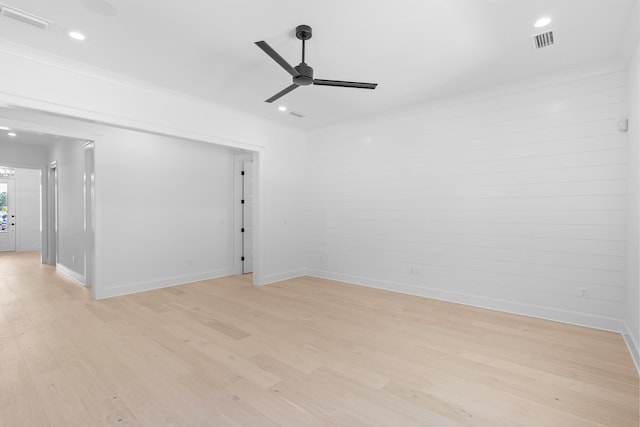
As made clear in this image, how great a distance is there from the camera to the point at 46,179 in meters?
7.88

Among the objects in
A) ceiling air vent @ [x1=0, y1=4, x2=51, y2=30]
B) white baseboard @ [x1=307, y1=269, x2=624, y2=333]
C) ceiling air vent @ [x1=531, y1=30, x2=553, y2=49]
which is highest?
ceiling air vent @ [x1=531, y1=30, x2=553, y2=49]

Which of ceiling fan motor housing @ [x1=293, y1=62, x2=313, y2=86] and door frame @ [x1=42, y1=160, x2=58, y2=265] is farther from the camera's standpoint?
door frame @ [x1=42, y1=160, x2=58, y2=265]

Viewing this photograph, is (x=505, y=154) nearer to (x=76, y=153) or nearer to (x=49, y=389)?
(x=49, y=389)

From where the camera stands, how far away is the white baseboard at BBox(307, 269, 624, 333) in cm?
343

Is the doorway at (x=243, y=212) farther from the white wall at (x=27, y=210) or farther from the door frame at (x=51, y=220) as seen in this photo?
the white wall at (x=27, y=210)

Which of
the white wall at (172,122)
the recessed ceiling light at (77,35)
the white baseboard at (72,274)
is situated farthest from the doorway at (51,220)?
the recessed ceiling light at (77,35)

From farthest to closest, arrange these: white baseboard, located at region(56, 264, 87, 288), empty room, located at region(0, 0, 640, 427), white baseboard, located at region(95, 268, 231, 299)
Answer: white baseboard, located at region(56, 264, 87, 288), white baseboard, located at region(95, 268, 231, 299), empty room, located at region(0, 0, 640, 427)

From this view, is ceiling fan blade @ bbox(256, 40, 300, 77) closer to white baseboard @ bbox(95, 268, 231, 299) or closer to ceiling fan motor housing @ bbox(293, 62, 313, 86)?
ceiling fan motor housing @ bbox(293, 62, 313, 86)

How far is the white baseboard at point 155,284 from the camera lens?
185 inches

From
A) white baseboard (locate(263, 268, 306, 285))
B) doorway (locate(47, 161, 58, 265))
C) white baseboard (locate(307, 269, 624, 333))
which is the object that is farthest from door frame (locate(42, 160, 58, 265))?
white baseboard (locate(307, 269, 624, 333))

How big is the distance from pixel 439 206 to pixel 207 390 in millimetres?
3854

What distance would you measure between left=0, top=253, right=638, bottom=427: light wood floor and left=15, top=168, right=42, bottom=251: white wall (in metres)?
8.12

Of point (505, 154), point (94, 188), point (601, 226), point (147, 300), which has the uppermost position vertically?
point (505, 154)

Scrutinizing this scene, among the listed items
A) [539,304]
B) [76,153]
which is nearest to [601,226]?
[539,304]
